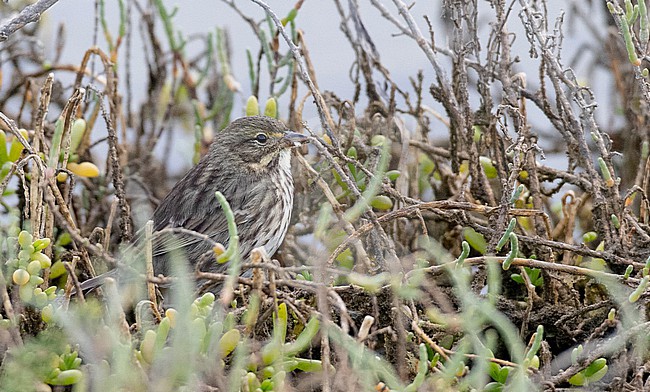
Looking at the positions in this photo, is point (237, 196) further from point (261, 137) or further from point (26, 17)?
point (26, 17)

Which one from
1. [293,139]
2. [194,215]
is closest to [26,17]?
[194,215]

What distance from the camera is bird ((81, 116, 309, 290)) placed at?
3.67 m

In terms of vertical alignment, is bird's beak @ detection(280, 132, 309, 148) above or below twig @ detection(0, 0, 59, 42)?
below

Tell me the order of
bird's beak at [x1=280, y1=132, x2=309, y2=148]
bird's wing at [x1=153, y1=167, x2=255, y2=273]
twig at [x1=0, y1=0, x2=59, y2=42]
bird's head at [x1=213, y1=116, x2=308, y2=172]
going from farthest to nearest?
bird's head at [x1=213, y1=116, x2=308, y2=172], bird's beak at [x1=280, y1=132, x2=309, y2=148], bird's wing at [x1=153, y1=167, x2=255, y2=273], twig at [x1=0, y1=0, x2=59, y2=42]

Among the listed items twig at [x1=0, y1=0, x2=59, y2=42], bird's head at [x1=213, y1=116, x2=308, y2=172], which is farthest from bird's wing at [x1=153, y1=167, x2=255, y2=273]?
twig at [x1=0, y1=0, x2=59, y2=42]

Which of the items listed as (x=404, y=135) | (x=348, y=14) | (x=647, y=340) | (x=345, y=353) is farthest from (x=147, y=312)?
(x=348, y=14)

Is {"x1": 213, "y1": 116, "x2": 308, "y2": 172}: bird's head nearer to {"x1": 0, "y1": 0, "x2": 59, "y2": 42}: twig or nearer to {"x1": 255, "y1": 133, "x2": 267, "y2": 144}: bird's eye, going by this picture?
{"x1": 255, "y1": 133, "x2": 267, "y2": 144}: bird's eye

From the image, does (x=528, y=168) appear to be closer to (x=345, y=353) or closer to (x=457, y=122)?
(x=457, y=122)

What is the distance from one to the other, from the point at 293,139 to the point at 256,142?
270mm

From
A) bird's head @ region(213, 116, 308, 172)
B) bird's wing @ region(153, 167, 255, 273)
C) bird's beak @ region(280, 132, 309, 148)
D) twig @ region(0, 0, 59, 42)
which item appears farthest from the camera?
bird's head @ region(213, 116, 308, 172)

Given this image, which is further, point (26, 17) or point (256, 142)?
point (256, 142)

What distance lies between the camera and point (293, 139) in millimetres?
3812

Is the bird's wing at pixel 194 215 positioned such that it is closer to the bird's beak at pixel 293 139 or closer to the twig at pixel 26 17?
the bird's beak at pixel 293 139

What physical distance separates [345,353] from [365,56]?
189 cm
